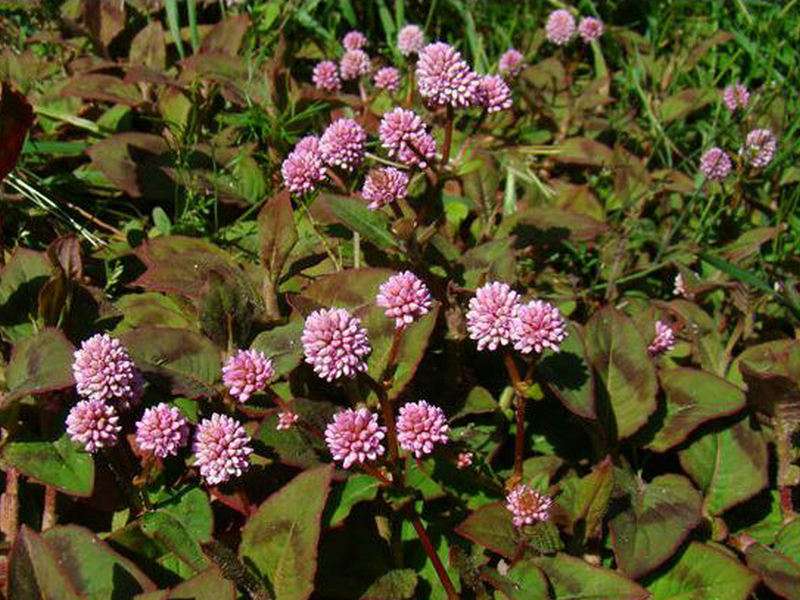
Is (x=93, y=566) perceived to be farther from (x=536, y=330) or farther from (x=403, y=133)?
(x=403, y=133)

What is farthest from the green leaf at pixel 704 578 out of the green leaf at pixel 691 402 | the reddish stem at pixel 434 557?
the reddish stem at pixel 434 557

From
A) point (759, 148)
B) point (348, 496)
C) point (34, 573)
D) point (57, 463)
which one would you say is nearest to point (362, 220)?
point (348, 496)

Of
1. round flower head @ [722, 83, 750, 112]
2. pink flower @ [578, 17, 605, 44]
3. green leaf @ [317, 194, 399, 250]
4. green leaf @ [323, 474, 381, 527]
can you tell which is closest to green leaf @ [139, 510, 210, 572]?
green leaf @ [323, 474, 381, 527]

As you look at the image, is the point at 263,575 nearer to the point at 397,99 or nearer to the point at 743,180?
the point at 397,99

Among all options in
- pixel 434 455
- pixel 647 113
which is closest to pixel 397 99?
pixel 647 113

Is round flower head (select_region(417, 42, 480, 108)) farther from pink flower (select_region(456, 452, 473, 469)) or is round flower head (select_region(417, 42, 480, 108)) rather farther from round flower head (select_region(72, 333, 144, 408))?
round flower head (select_region(72, 333, 144, 408))

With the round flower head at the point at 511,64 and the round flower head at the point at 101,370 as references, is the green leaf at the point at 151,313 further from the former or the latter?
the round flower head at the point at 511,64
